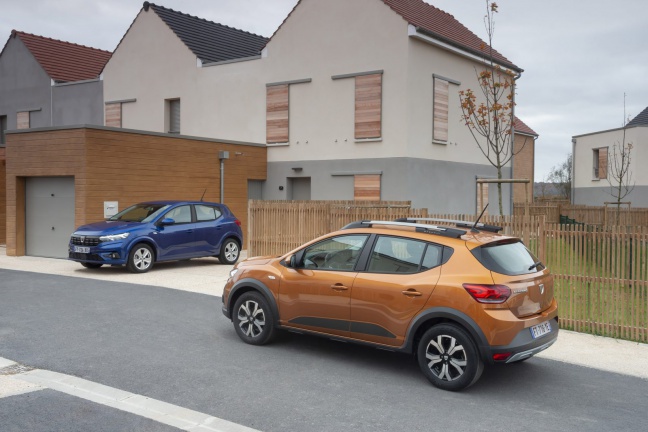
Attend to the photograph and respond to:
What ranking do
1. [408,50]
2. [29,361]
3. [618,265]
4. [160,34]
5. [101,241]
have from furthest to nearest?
[160,34] < [408,50] < [101,241] < [618,265] < [29,361]

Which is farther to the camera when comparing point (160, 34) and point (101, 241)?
point (160, 34)

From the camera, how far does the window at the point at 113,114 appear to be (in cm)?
2572

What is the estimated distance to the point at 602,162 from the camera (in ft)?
137

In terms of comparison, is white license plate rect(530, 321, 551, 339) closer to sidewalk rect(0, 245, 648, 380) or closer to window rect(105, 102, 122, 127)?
sidewalk rect(0, 245, 648, 380)

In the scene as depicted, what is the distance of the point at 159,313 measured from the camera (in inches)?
383

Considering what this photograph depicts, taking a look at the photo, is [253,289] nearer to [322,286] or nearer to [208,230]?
[322,286]

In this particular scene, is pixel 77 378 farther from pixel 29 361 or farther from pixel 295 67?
pixel 295 67

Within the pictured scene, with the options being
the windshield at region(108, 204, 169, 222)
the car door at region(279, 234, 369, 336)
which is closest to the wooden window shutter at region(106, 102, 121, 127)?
the windshield at region(108, 204, 169, 222)

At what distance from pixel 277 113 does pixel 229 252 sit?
22.9 feet

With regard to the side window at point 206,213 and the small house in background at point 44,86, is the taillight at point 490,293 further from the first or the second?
the small house in background at point 44,86

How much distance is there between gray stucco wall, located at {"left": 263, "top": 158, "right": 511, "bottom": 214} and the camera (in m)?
19.7

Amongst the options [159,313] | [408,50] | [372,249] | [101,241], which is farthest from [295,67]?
[372,249]

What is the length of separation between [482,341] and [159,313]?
548 cm

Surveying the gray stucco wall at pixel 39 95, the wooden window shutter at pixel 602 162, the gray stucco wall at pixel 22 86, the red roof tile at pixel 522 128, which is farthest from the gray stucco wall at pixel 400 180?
the wooden window shutter at pixel 602 162
